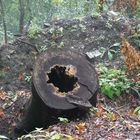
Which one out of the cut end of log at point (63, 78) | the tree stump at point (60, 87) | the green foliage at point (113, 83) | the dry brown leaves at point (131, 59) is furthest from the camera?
the dry brown leaves at point (131, 59)

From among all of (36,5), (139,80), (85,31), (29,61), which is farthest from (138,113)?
(36,5)

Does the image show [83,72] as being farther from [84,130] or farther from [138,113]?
[138,113]

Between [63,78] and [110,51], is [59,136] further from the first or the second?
[110,51]

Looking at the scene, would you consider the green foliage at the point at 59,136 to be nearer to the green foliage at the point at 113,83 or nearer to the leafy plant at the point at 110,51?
the green foliage at the point at 113,83

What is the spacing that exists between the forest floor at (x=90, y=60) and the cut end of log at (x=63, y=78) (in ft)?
1.82

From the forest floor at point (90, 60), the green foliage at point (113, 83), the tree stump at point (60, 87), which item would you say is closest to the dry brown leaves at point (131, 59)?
the green foliage at point (113, 83)

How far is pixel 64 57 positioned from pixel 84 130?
137 centimetres

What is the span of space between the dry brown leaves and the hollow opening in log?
2692mm

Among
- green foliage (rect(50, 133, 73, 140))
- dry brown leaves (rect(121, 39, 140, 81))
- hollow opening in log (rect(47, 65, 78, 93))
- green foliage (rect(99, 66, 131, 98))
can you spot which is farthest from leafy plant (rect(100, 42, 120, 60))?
green foliage (rect(50, 133, 73, 140))

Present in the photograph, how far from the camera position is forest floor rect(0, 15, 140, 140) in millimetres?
6121

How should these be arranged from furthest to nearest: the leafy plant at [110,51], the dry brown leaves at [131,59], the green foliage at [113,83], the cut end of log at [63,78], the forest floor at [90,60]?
the leafy plant at [110,51] → the dry brown leaves at [131,59] → the green foliage at [113,83] → the cut end of log at [63,78] → the forest floor at [90,60]

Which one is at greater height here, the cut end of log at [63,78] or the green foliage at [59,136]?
the cut end of log at [63,78]

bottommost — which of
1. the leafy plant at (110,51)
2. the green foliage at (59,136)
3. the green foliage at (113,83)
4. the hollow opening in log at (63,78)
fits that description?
the green foliage at (59,136)

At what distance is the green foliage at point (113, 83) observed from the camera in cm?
873
